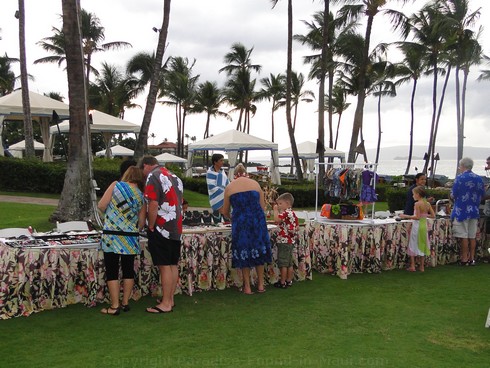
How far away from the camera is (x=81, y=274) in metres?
5.14

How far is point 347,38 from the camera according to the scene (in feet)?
87.2

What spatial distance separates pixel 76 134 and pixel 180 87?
106 ft

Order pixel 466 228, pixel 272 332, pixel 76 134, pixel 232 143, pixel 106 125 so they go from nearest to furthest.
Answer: pixel 272 332 < pixel 466 228 < pixel 76 134 < pixel 232 143 < pixel 106 125

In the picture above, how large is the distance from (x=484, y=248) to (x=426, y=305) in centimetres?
348

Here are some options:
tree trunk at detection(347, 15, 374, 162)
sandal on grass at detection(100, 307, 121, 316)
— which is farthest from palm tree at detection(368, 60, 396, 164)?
sandal on grass at detection(100, 307, 121, 316)

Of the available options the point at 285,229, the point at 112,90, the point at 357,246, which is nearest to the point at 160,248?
the point at 285,229

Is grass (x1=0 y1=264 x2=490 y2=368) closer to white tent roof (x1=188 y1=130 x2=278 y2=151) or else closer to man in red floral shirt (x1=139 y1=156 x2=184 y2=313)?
man in red floral shirt (x1=139 y1=156 x2=184 y2=313)

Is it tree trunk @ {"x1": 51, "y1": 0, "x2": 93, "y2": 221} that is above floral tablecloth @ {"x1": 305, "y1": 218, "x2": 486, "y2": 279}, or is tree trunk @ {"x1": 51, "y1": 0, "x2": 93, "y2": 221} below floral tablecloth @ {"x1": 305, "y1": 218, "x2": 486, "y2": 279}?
above

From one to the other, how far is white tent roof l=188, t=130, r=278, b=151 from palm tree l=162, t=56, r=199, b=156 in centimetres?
2200

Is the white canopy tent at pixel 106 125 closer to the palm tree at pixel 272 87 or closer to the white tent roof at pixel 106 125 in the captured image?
the white tent roof at pixel 106 125

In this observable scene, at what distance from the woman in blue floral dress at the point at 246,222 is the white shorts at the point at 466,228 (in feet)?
12.2

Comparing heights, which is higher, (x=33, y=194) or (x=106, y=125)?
(x=106, y=125)

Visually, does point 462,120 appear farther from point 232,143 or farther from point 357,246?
point 357,246

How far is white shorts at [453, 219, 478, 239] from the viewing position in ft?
25.7
